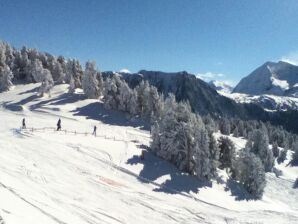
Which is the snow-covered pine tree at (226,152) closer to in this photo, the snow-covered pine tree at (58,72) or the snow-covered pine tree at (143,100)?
the snow-covered pine tree at (143,100)

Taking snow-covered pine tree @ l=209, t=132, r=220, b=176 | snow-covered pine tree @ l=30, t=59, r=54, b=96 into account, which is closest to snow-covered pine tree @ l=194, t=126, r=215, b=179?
snow-covered pine tree @ l=209, t=132, r=220, b=176

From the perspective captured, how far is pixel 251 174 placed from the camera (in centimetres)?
4634

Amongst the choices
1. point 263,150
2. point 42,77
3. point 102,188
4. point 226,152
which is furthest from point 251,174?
point 42,77

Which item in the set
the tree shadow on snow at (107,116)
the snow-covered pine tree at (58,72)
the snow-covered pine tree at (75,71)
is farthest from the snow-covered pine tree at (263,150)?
the snow-covered pine tree at (58,72)

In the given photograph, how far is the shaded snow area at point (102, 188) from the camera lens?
25656mm

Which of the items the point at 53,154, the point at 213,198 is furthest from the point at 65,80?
the point at 213,198

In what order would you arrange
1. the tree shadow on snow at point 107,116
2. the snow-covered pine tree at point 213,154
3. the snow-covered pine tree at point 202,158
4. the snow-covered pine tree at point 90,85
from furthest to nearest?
the snow-covered pine tree at point 90,85, the tree shadow on snow at point 107,116, the snow-covered pine tree at point 213,154, the snow-covered pine tree at point 202,158

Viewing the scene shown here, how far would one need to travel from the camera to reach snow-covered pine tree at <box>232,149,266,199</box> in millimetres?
45650

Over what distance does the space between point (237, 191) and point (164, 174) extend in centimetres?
1040

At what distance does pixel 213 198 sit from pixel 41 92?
199 ft

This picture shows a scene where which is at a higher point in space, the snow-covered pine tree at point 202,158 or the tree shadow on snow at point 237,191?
the snow-covered pine tree at point 202,158

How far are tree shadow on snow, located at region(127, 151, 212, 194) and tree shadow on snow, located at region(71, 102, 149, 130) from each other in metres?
28.4

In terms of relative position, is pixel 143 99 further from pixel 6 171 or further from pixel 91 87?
pixel 6 171

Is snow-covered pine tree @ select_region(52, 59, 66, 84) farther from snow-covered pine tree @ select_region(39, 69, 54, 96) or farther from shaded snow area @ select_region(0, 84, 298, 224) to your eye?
shaded snow area @ select_region(0, 84, 298, 224)
